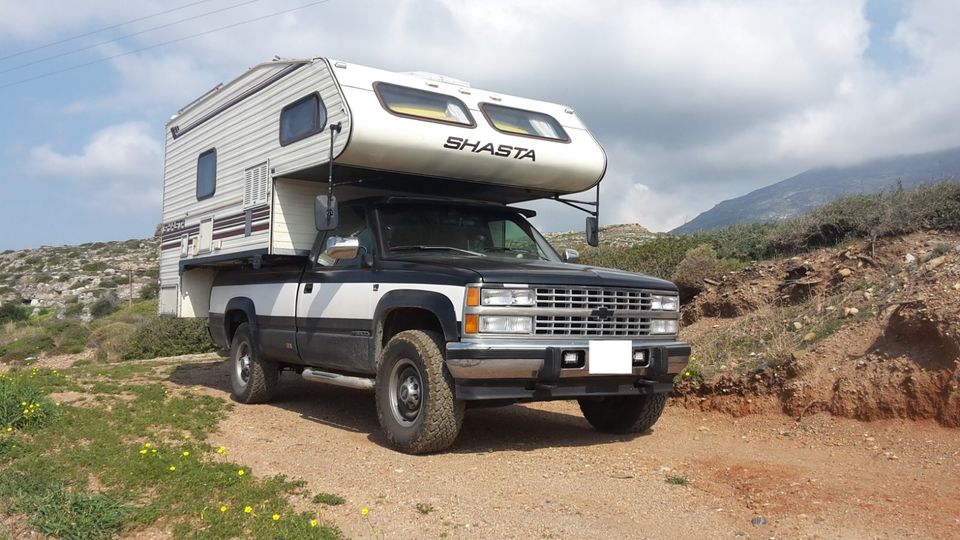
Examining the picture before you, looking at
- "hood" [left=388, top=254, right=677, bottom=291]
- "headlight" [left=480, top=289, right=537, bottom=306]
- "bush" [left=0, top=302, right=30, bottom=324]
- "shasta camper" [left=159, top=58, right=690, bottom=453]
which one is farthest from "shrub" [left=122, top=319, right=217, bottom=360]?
"bush" [left=0, top=302, right=30, bottom=324]

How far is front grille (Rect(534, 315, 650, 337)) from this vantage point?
574 cm

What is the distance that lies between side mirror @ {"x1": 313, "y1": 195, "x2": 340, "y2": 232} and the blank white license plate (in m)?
2.37

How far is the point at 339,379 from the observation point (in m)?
6.95

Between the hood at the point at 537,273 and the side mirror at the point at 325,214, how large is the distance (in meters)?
0.73

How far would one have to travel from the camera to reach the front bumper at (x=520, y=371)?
546 cm

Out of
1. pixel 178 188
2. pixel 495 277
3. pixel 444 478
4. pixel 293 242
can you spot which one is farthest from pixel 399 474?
pixel 178 188

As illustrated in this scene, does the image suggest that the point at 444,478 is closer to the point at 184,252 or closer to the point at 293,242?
the point at 293,242

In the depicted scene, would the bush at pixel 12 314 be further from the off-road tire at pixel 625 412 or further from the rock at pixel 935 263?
the rock at pixel 935 263

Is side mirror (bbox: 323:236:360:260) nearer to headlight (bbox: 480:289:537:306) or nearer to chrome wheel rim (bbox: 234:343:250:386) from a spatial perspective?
headlight (bbox: 480:289:537:306)

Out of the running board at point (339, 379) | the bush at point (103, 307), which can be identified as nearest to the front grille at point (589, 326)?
the running board at point (339, 379)

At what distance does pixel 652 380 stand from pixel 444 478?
1987mm

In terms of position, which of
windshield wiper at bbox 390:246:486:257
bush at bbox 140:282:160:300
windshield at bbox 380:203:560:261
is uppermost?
bush at bbox 140:282:160:300

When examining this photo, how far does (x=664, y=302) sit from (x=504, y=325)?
62.5 inches

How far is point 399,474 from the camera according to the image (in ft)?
17.3
